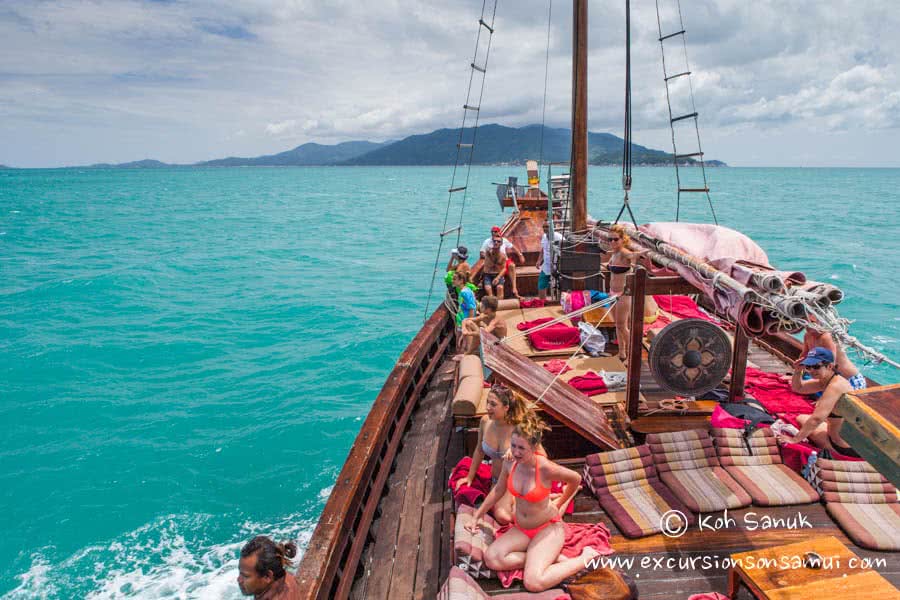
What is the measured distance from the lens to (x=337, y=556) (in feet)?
13.6

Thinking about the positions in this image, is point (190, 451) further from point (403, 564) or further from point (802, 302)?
point (802, 302)

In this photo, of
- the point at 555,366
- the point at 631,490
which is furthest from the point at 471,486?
the point at 555,366

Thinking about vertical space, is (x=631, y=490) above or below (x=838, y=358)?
below

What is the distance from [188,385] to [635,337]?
581 inches

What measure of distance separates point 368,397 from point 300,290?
14974mm

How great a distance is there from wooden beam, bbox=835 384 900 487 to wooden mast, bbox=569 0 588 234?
24.1 feet

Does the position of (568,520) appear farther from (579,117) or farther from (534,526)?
(579,117)

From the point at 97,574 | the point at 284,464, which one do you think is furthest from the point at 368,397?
the point at 97,574

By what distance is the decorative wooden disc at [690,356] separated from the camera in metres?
5.41

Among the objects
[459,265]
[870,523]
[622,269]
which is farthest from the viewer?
[459,265]

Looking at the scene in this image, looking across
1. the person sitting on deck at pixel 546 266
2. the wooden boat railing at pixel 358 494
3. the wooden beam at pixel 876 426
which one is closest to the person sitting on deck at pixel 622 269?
the person sitting on deck at pixel 546 266

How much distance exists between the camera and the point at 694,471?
5.12 m

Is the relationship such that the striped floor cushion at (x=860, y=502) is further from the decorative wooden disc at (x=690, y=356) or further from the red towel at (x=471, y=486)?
the red towel at (x=471, y=486)

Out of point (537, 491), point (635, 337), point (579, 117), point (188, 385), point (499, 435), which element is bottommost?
point (188, 385)
